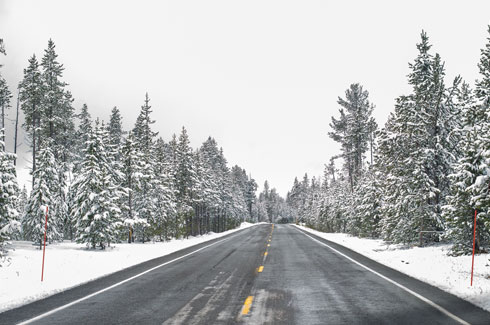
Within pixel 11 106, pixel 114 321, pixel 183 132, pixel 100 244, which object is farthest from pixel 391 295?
pixel 11 106

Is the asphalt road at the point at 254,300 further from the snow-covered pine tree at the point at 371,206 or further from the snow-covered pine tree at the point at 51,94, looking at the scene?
the snow-covered pine tree at the point at 51,94

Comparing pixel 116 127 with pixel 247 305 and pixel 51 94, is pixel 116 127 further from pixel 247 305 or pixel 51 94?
pixel 247 305

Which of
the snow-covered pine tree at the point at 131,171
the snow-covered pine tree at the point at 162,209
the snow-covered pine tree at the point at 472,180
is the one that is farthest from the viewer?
the snow-covered pine tree at the point at 162,209

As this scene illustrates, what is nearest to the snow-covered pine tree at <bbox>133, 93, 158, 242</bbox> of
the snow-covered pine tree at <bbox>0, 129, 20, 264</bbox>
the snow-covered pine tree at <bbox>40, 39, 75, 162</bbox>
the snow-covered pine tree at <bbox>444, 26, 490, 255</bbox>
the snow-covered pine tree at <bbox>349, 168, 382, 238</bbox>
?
the snow-covered pine tree at <bbox>40, 39, 75, 162</bbox>

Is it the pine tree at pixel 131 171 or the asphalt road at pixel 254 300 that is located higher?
the pine tree at pixel 131 171

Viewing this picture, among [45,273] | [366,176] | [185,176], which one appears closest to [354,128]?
[366,176]

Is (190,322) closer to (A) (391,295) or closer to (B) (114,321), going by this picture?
(B) (114,321)

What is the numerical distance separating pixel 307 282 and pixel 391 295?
2.68 meters

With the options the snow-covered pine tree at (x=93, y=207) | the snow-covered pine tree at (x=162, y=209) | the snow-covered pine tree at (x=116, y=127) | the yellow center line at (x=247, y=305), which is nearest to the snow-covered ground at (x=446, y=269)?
the yellow center line at (x=247, y=305)

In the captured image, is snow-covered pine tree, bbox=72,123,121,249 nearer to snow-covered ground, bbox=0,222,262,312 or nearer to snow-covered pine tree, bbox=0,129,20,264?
snow-covered ground, bbox=0,222,262,312

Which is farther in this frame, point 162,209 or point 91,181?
point 162,209

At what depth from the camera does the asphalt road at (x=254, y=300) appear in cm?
716

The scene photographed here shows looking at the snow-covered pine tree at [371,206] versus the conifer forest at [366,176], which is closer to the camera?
the conifer forest at [366,176]

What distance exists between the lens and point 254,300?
343 inches
